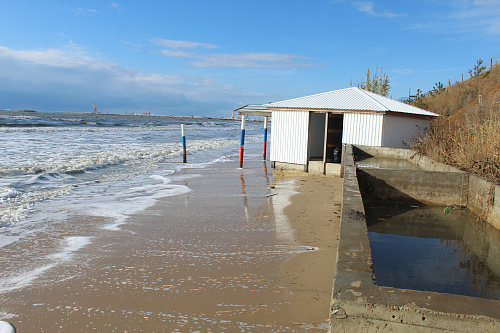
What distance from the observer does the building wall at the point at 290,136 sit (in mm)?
14516

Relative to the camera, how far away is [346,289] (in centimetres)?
235

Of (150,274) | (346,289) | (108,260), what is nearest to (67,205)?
(108,260)

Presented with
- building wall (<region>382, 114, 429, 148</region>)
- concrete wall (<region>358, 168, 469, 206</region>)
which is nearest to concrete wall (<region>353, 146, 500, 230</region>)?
concrete wall (<region>358, 168, 469, 206</region>)

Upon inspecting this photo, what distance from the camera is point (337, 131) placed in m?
15.4

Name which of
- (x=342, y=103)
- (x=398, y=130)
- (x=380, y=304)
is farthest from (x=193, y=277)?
(x=398, y=130)

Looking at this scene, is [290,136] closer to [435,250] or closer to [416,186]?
[416,186]

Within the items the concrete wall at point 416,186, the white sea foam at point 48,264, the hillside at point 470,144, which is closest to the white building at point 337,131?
the hillside at point 470,144

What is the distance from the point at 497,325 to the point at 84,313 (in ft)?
11.6

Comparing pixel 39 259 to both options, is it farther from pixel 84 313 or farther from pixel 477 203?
pixel 477 203

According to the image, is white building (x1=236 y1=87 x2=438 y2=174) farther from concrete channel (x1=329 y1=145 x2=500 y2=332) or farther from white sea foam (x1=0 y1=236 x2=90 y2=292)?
concrete channel (x1=329 y1=145 x2=500 y2=332)

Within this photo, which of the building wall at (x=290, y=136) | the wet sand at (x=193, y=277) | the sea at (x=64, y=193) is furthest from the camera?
the building wall at (x=290, y=136)

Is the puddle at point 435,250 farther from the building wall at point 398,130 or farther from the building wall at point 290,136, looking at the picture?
the building wall at point 290,136

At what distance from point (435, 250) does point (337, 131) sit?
414 inches

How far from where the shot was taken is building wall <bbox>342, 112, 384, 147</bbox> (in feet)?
44.7
